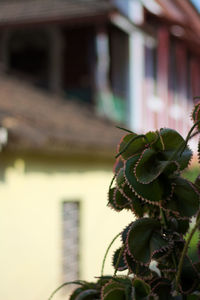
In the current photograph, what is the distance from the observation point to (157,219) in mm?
1084

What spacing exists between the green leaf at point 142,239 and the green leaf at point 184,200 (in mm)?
41

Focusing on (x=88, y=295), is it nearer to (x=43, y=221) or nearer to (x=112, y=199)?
(x=112, y=199)

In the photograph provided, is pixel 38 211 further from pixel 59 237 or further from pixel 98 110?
pixel 98 110

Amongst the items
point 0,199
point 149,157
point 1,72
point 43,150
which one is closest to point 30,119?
point 43,150

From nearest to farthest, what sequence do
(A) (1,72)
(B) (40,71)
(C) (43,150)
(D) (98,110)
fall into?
(C) (43,150), (D) (98,110), (A) (1,72), (B) (40,71)

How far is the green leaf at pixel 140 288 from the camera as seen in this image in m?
1.03

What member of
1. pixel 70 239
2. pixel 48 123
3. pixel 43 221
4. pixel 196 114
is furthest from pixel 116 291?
pixel 70 239

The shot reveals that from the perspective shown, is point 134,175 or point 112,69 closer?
point 134,175

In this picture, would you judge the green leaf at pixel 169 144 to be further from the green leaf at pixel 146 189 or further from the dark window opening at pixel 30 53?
the dark window opening at pixel 30 53

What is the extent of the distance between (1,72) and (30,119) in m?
3.75

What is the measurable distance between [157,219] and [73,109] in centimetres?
882

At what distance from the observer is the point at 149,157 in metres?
1.04

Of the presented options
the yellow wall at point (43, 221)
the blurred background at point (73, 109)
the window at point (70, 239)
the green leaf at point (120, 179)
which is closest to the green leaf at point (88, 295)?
the green leaf at point (120, 179)

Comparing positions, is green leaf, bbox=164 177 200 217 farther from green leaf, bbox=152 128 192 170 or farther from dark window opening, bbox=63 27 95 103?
dark window opening, bbox=63 27 95 103
